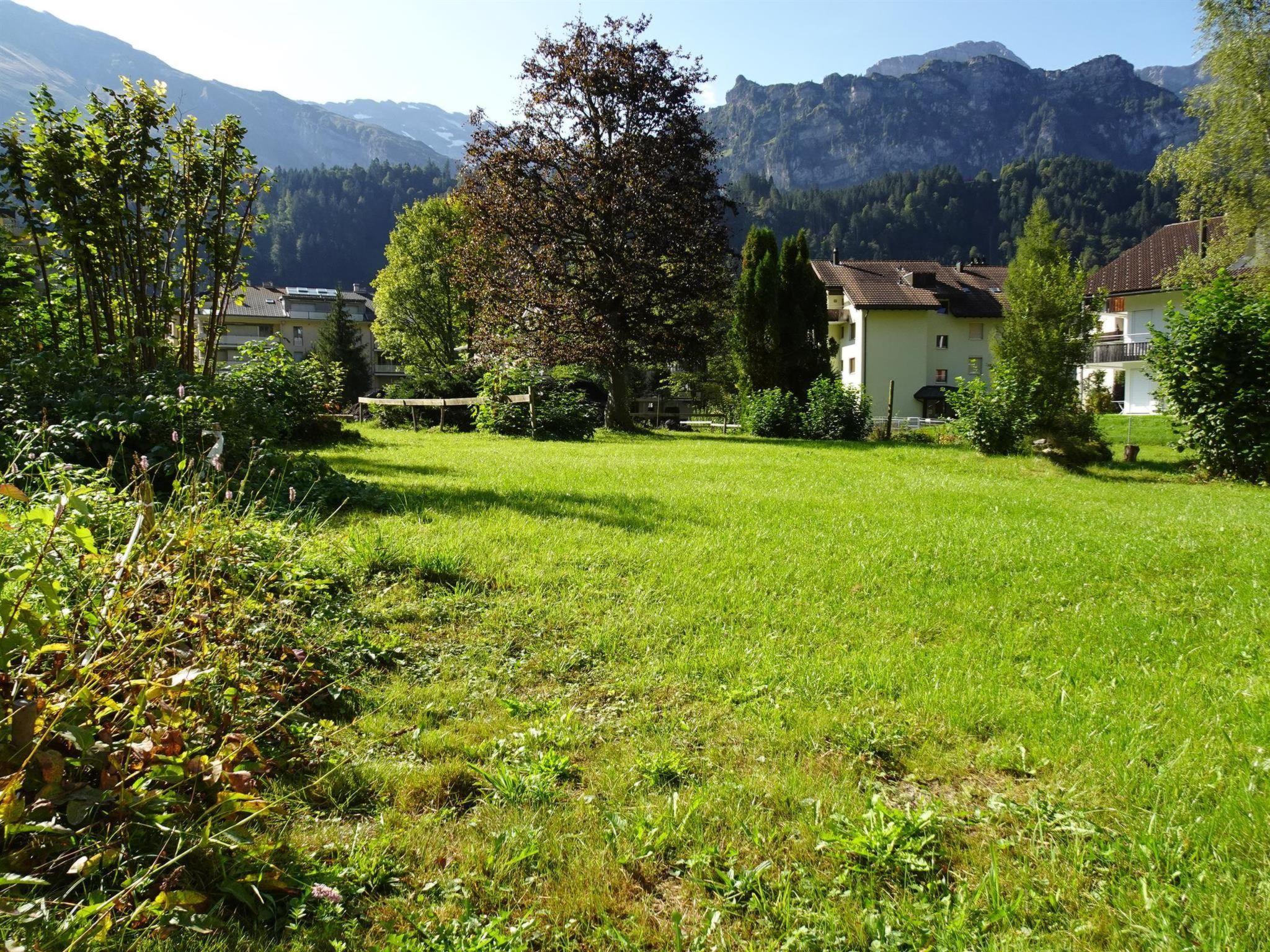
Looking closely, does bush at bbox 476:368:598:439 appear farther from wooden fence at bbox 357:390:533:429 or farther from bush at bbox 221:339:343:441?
Result: bush at bbox 221:339:343:441

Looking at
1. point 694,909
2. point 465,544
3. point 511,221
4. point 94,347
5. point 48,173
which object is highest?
point 511,221

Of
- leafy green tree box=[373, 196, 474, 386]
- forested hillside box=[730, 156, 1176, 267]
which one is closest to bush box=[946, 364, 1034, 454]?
leafy green tree box=[373, 196, 474, 386]

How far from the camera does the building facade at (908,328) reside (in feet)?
159

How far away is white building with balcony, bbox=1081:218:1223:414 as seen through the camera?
133ft

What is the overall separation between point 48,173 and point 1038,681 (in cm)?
944

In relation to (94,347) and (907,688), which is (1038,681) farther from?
(94,347)

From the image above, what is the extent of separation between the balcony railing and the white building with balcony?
1.4 inches

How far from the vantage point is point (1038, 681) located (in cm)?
361

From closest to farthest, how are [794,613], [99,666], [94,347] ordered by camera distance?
[99,666] < [794,613] < [94,347]

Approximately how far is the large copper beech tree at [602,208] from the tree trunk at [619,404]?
119 centimetres

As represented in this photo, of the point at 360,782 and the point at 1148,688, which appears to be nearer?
the point at 360,782

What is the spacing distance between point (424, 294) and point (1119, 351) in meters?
39.8

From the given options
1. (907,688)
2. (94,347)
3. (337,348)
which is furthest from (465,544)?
(337,348)

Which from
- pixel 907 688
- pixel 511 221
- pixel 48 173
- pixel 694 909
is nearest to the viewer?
pixel 694 909
